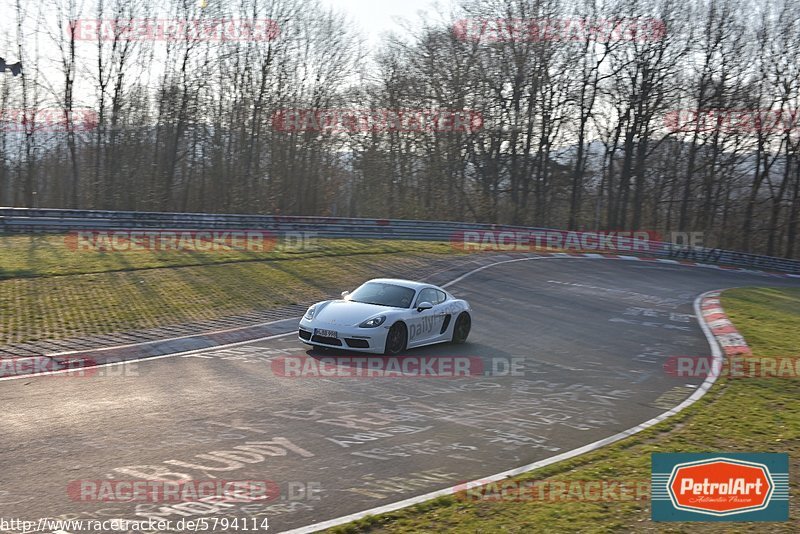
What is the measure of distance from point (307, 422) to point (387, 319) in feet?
14.7

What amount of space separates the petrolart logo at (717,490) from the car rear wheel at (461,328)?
8075 mm

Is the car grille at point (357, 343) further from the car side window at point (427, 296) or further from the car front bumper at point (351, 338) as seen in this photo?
the car side window at point (427, 296)

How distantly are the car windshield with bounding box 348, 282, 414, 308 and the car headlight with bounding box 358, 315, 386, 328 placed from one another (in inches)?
30.0

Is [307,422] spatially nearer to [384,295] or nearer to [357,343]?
[357,343]

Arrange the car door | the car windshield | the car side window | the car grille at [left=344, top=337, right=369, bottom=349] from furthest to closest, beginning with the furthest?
the car side window
the car windshield
the car door
the car grille at [left=344, top=337, right=369, bottom=349]

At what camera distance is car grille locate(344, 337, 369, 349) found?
1298 cm

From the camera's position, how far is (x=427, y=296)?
14719mm

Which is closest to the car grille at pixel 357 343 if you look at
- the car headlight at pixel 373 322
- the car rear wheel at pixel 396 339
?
the car headlight at pixel 373 322

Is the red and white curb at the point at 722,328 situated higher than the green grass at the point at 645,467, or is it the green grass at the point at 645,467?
the red and white curb at the point at 722,328

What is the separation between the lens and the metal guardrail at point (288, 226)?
26.1 meters

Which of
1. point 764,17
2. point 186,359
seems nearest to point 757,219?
point 764,17

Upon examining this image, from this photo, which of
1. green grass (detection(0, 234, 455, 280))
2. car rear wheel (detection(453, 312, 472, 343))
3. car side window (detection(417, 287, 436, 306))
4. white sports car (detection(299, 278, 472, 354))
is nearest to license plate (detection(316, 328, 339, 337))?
white sports car (detection(299, 278, 472, 354))

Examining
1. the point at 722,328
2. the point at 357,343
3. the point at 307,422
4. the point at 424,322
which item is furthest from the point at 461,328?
the point at 722,328

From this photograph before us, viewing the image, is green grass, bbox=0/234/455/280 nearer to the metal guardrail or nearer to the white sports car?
the metal guardrail
